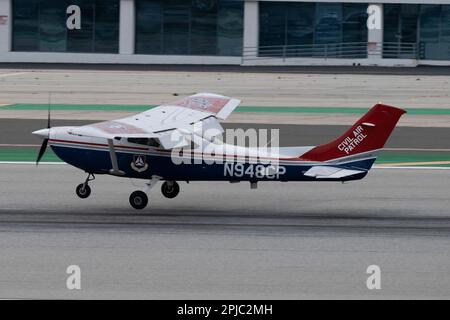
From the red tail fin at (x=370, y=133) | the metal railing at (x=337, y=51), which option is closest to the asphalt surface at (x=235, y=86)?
the metal railing at (x=337, y=51)

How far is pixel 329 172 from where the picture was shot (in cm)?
1938

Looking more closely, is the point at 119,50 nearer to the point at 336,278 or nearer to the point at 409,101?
the point at 409,101

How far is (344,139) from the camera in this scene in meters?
19.5

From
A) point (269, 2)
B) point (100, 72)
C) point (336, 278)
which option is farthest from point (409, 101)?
point (336, 278)

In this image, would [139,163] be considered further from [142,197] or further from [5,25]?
[5,25]

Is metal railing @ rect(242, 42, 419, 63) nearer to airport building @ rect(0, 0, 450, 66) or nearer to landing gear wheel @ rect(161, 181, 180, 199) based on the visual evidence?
airport building @ rect(0, 0, 450, 66)

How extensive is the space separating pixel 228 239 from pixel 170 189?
12.9ft

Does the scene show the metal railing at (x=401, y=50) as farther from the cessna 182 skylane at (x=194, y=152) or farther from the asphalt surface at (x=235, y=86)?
the cessna 182 skylane at (x=194, y=152)

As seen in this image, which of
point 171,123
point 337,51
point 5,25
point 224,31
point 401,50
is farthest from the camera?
point 224,31

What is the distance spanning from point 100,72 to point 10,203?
3806 centimetres

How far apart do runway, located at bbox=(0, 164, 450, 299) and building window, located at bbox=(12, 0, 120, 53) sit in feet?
144

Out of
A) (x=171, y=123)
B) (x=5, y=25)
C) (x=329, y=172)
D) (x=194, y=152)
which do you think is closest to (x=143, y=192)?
(x=194, y=152)

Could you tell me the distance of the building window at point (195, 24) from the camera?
67.9 m
